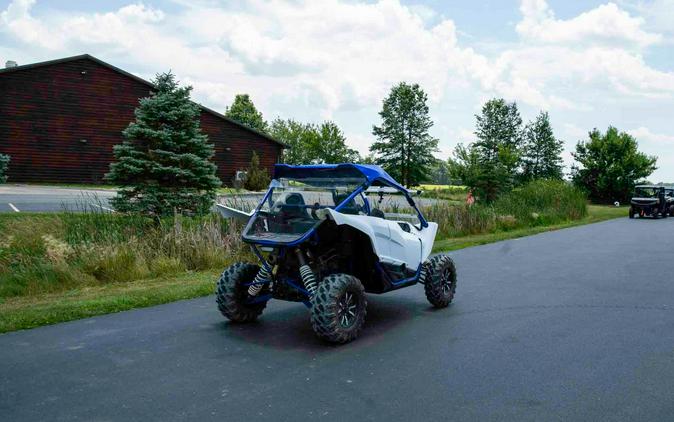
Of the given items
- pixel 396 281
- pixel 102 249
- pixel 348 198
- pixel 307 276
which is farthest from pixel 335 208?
pixel 102 249

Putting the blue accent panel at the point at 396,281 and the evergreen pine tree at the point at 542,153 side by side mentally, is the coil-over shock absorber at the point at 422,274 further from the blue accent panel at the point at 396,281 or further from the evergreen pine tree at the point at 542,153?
the evergreen pine tree at the point at 542,153

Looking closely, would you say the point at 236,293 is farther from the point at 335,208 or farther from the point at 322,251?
the point at 335,208

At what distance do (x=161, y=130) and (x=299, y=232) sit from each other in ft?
29.5

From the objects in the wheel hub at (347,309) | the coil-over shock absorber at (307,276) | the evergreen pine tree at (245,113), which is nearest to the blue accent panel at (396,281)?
the wheel hub at (347,309)

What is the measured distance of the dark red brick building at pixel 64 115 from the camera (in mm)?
35656

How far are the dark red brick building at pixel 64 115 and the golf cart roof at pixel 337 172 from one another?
107ft

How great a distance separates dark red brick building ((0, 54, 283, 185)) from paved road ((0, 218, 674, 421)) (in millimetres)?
31977

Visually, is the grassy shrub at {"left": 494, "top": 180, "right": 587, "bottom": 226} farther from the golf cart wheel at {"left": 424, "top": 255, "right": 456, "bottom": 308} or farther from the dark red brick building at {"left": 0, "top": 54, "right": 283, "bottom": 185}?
the dark red brick building at {"left": 0, "top": 54, "right": 283, "bottom": 185}

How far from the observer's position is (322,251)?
7.05m

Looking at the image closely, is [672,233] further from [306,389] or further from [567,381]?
[306,389]

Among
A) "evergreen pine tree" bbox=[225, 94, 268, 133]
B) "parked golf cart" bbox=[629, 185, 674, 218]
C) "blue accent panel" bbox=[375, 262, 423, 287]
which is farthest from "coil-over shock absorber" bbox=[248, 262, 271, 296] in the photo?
"evergreen pine tree" bbox=[225, 94, 268, 133]

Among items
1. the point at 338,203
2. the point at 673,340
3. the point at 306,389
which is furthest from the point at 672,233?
the point at 306,389

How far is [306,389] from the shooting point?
5.09 meters

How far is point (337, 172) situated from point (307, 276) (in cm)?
134
